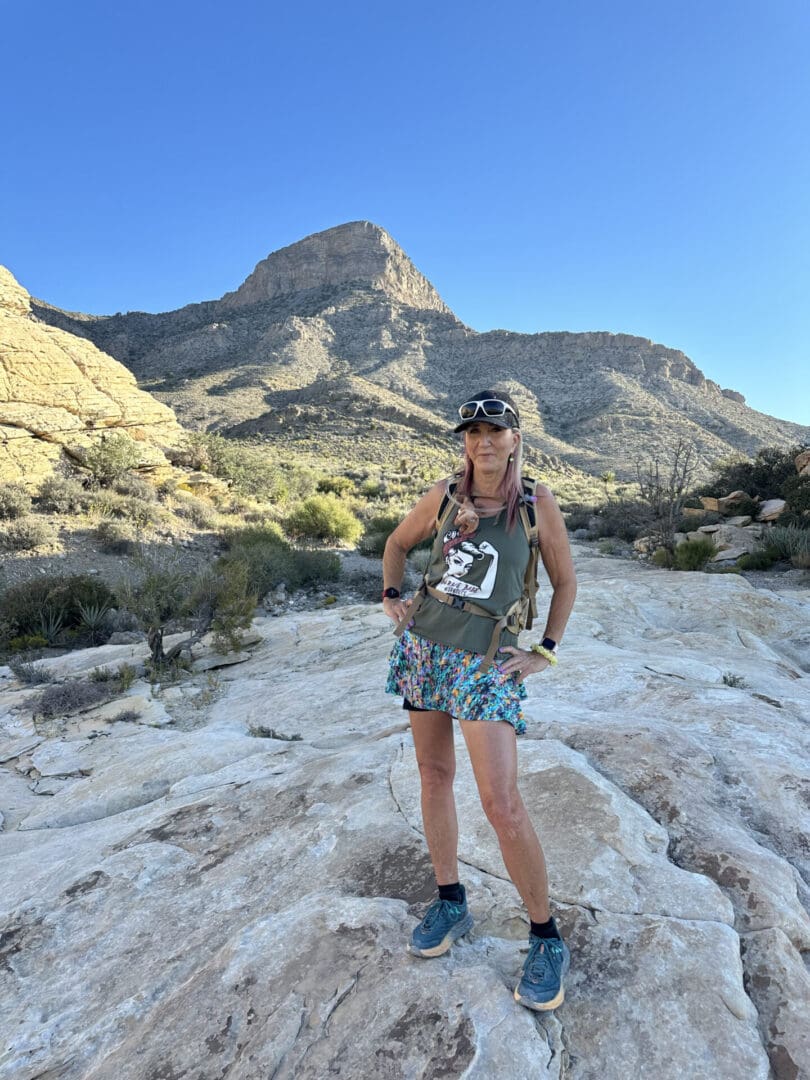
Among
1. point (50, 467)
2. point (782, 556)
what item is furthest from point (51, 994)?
point (50, 467)

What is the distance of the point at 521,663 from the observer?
187 centimetres

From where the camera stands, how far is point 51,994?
204 cm

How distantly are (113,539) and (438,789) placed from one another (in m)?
12.5

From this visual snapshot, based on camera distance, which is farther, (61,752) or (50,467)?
(50,467)

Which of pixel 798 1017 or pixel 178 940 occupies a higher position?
pixel 798 1017

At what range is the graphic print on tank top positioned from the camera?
188 centimetres

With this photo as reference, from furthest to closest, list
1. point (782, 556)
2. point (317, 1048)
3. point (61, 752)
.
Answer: point (782, 556)
point (61, 752)
point (317, 1048)

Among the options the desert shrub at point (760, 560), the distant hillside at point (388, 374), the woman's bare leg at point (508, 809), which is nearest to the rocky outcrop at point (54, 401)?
the woman's bare leg at point (508, 809)

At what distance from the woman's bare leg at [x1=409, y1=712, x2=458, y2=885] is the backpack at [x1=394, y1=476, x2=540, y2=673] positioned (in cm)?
31

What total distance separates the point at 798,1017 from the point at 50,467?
16.8 meters

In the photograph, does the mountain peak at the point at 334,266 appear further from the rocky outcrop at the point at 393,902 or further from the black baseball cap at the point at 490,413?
the black baseball cap at the point at 490,413

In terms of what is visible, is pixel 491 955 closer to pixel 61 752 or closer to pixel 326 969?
pixel 326 969

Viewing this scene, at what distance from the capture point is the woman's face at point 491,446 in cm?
194

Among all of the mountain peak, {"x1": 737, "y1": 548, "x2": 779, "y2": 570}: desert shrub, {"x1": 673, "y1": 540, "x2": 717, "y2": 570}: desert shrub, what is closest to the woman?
{"x1": 673, "y1": 540, "x2": 717, "y2": 570}: desert shrub
